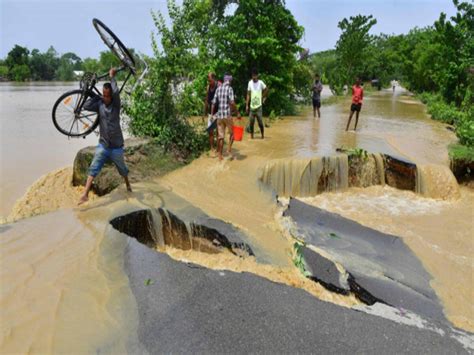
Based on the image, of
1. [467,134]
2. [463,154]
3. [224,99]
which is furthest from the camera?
[467,134]

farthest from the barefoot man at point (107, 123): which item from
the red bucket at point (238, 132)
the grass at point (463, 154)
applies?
the grass at point (463, 154)

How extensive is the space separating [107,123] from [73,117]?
3.57 ft

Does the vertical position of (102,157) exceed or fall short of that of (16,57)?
it falls short

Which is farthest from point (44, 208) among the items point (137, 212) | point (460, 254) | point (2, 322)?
point (460, 254)

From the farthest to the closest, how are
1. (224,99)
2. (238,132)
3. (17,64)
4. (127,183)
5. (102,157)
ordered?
(17,64) → (238,132) → (224,99) → (127,183) → (102,157)

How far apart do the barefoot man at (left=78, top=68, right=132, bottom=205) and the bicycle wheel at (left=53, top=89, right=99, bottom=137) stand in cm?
42

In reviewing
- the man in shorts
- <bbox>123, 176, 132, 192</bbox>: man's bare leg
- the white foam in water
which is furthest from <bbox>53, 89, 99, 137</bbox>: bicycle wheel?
the white foam in water

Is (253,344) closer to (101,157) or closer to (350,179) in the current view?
(101,157)

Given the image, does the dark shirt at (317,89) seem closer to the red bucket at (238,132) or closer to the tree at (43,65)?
the red bucket at (238,132)

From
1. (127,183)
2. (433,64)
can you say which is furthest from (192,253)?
(433,64)

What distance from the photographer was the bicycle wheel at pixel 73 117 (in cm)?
626

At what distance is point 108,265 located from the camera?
4164 millimetres

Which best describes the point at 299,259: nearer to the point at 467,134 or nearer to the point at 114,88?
the point at 114,88

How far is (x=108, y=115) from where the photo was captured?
576 centimetres
